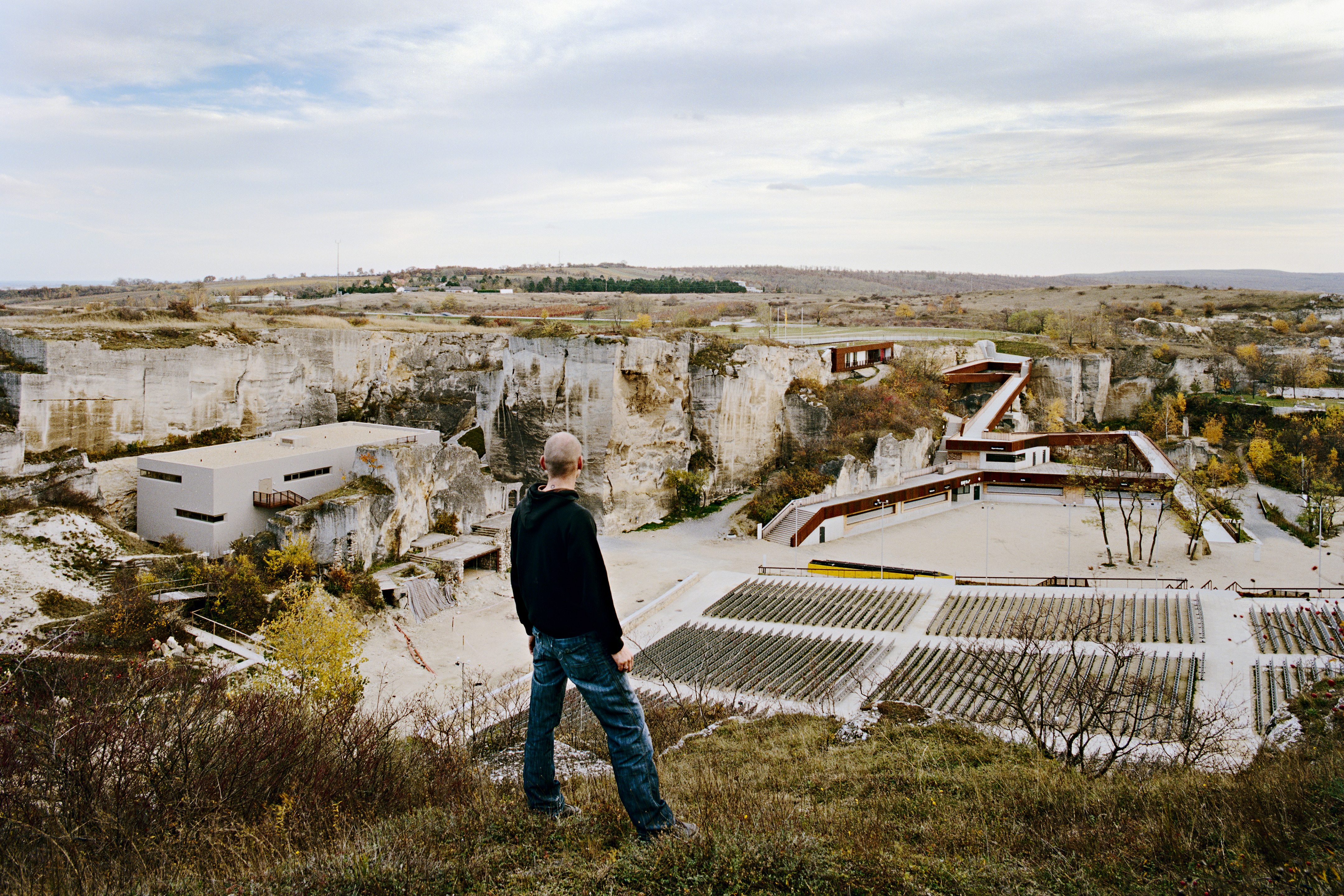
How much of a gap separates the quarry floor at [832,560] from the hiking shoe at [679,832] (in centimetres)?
1644

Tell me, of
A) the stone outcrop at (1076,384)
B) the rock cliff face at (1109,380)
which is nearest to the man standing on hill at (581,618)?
the stone outcrop at (1076,384)

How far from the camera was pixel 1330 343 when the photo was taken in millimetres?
67062

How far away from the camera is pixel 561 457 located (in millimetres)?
5434

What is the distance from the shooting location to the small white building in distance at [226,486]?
27281mm

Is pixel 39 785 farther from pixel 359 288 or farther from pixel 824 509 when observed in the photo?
pixel 359 288

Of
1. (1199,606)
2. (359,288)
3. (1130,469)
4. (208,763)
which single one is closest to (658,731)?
(208,763)

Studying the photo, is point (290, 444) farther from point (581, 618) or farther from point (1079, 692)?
point (581, 618)

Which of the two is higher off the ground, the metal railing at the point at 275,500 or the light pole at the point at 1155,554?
the metal railing at the point at 275,500

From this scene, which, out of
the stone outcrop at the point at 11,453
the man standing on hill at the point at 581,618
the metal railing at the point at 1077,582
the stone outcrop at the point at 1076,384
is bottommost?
the metal railing at the point at 1077,582

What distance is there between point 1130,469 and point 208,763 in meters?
48.0

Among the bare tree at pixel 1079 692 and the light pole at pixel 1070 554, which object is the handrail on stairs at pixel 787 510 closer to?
the light pole at pixel 1070 554

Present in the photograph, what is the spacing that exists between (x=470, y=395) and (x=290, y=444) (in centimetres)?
1721

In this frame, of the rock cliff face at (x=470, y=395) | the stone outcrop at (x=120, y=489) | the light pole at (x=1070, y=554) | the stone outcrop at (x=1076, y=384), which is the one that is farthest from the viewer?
the stone outcrop at (x=1076, y=384)

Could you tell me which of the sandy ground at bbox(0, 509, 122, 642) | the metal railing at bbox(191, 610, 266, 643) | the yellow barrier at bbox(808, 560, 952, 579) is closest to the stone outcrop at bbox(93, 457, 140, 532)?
the sandy ground at bbox(0, 509, 122, 642)
